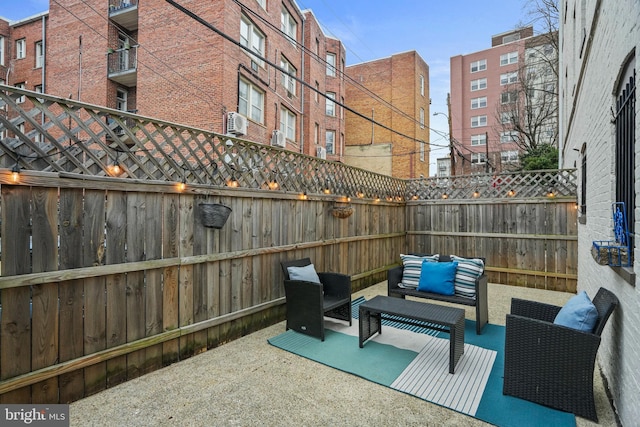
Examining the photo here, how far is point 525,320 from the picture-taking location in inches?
98.3

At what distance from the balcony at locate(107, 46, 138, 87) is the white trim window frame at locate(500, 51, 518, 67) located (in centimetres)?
2412

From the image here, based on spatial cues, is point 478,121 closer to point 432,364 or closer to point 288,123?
point 288,123

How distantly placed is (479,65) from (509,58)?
2048 millimetres

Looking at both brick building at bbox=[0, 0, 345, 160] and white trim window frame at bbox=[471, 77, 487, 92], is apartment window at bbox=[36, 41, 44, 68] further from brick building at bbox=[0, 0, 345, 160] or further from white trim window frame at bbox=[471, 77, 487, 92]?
white trim window frame at bbox=[471, 77, 487, 92]

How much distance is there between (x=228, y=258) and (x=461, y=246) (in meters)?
5.49

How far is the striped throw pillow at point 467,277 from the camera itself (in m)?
4.29

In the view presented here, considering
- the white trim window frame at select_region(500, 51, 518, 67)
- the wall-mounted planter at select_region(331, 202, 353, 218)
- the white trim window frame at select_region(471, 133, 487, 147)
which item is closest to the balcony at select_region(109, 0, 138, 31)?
the wall-mounted planter at select_region(331, 202, 353, 218)

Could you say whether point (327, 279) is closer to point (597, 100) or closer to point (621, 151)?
point (621, 151)

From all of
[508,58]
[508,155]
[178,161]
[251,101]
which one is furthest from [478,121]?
[178,161]

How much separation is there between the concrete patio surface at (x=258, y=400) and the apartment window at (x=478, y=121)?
81.0 ft

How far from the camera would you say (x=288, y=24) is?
12.1 m

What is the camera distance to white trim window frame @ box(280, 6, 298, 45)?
11677 mm

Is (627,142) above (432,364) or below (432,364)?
above

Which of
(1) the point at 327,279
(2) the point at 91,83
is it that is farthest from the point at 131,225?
(2) the point at 91,83
